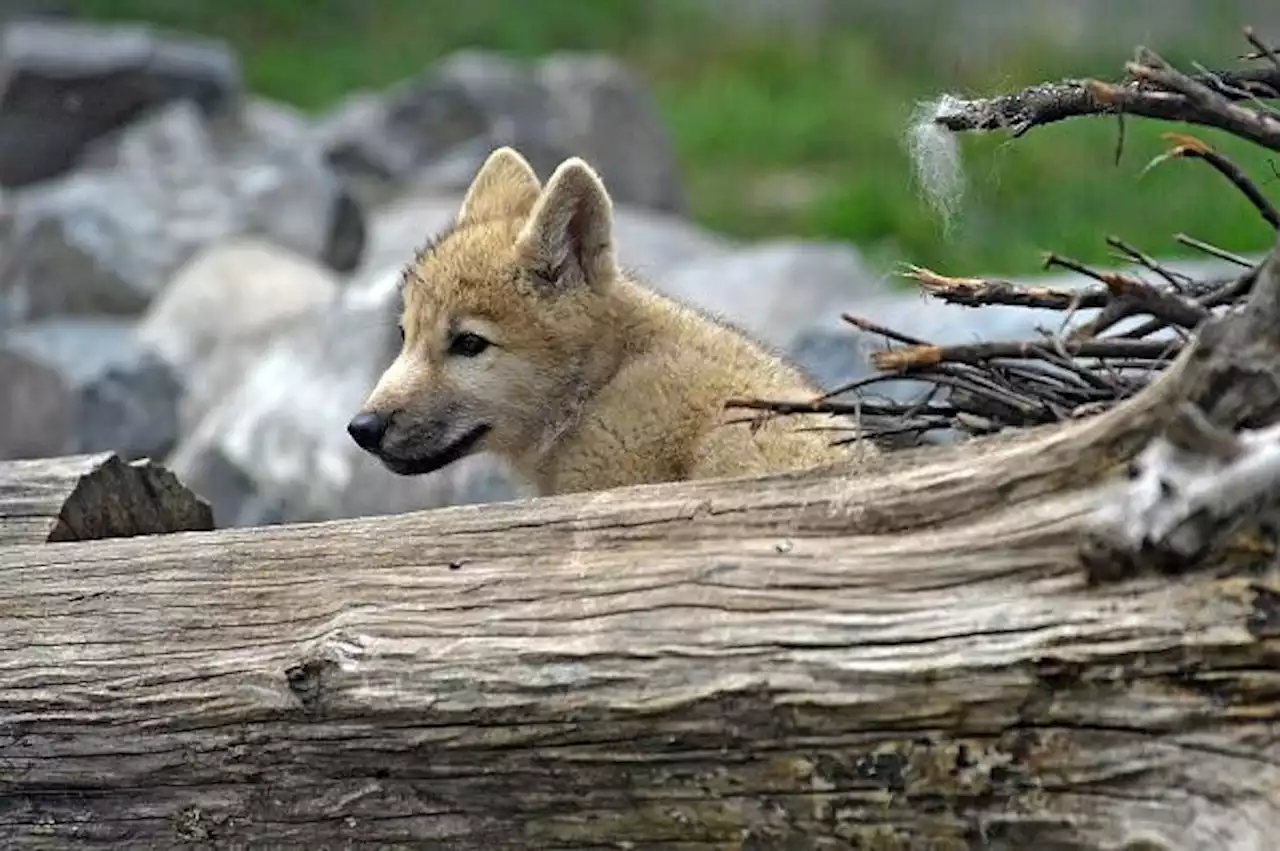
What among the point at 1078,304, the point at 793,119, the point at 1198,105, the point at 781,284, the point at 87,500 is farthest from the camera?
the point at 793,119

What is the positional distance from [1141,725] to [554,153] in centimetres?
901

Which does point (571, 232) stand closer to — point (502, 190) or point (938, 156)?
point (502, 190)

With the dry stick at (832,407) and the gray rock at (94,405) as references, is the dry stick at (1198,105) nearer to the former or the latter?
the dry stick at (832,407)

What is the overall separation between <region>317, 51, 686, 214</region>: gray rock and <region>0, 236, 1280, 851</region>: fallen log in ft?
27.9

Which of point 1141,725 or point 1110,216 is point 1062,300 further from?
point 1110,216

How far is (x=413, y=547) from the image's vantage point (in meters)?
3.34

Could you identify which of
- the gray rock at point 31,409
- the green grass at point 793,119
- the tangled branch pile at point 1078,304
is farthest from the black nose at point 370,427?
the gray rock at point 31,409

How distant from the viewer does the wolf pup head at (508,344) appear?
448 centimetres

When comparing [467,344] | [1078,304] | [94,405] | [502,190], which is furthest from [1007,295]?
[94,405]

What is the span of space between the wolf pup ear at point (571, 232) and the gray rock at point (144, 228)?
19.7 ft

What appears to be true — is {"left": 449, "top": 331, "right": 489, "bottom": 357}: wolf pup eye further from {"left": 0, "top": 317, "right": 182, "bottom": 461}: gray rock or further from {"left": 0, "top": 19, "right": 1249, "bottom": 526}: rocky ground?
{"left": 0, "top": 317, "right": 182, "bottom": 461}: gray rock

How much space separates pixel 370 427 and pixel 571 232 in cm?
61

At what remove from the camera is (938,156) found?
3324 mm

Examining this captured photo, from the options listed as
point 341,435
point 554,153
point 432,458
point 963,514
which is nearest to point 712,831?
point 963,514
